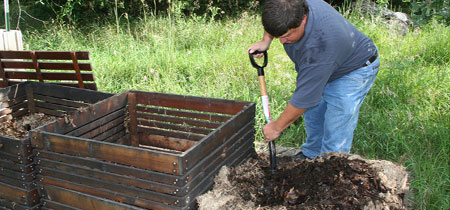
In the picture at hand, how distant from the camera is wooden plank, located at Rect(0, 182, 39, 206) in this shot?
2.75 m

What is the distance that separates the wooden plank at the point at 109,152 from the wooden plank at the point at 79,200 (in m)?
0.27

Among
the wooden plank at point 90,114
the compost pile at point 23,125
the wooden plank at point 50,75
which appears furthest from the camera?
the wooden plank at point 50,75

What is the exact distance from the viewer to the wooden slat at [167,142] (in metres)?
3.62

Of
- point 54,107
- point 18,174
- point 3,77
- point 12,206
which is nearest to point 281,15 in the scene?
point 18,174

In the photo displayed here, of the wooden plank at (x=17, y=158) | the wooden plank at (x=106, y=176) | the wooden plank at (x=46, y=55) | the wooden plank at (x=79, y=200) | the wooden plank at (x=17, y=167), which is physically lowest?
the wooden plank at (x=79, y=200)

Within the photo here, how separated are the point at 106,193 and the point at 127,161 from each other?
11.7 inches

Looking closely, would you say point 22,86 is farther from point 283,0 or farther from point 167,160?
point 283,0

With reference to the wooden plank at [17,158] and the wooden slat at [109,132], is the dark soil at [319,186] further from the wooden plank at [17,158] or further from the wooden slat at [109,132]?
the wooden plank at [17,158]

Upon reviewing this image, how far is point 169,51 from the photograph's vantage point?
6.32m

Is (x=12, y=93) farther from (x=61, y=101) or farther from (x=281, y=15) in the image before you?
(x=281, y=15)

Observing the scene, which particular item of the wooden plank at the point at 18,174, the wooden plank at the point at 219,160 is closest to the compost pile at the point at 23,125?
the wooden plank at the point at 18,174

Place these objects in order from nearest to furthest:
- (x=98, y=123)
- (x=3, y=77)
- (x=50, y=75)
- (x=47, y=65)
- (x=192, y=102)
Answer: (x=98, y=123) → (x=192, y=102) → (x=47, y=65) → (x=50, y=75) → (x=3, y=77)

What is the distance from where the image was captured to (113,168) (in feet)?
8.01

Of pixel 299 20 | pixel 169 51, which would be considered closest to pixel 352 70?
pixel 299 20
